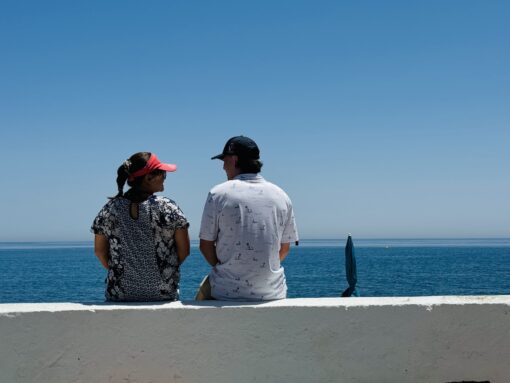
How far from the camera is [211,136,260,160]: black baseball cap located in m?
4.13

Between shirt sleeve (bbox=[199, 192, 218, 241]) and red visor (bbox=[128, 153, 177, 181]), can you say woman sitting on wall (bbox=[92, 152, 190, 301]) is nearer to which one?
red visor (bbox=[128, 153, 177, 181])

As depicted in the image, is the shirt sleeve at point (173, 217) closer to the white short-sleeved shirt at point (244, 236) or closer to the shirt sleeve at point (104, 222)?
the white short-sleeved shirt at point (244, 236)

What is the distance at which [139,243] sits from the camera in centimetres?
408

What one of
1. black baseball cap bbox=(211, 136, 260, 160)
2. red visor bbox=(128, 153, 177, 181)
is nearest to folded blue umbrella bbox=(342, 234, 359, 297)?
black baseball cap bbox=(211, 136, 260, 160)

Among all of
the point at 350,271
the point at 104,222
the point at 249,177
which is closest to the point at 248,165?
the point at 249,177

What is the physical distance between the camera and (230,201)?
156 inches

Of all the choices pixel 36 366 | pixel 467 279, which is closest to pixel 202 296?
pixel 36 366

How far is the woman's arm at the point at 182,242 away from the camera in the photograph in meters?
4.12

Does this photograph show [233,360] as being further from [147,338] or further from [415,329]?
[415,329]

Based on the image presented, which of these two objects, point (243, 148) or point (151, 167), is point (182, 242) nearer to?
point (151, 167)

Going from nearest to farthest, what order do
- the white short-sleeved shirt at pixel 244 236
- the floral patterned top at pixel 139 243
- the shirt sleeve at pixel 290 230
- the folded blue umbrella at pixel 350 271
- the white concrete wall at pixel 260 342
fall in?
1. the white concrete wall at pixel 260 342
2. the white short-sleeved shirt at pixel 244 236
3. the floral patterned top at pixel 139 243
4. the shirt sleeve at pixel 290 230
5. the folded blue umbrella at pixel 350 271

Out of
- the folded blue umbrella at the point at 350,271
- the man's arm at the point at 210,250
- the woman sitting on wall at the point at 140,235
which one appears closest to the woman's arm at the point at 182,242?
the woman sitting on wall at the point at 140,235

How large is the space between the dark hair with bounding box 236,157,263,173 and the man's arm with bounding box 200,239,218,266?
519 mm

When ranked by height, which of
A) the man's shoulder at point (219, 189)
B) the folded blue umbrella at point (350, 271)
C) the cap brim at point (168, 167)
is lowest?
the folded blue umbrella at point (350, 271)
